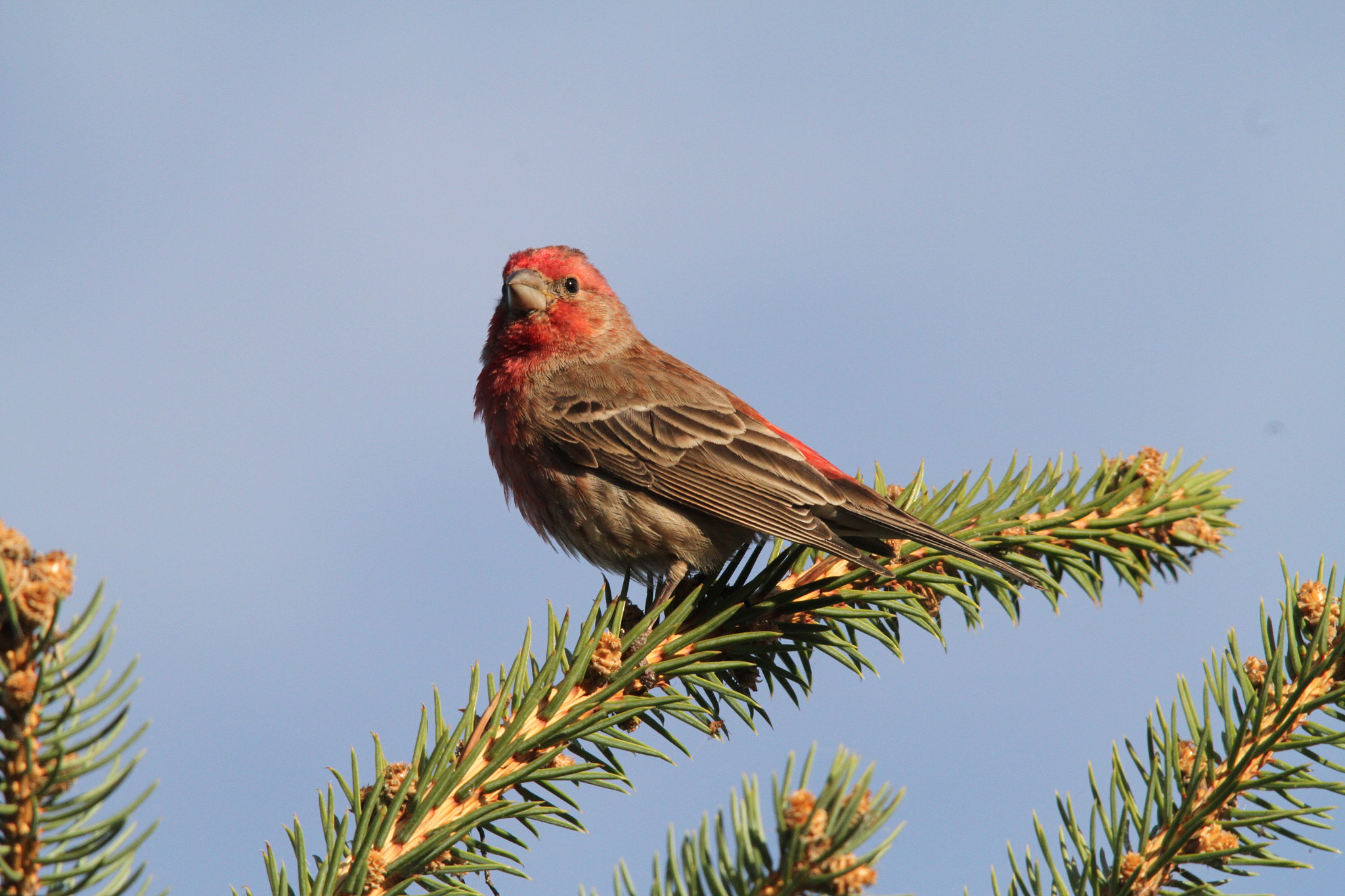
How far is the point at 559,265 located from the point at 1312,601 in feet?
14.6

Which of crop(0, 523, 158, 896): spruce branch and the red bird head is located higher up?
the red bird head

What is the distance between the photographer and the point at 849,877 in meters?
1.68

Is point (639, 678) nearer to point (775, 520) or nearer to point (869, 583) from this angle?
point (869, 583)

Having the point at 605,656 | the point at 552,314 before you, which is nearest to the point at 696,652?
the point at 605,656

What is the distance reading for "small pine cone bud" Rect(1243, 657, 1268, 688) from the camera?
9.18 ft

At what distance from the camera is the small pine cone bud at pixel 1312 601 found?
9.32 ft

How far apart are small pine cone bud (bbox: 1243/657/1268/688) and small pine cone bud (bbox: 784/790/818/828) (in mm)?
1681

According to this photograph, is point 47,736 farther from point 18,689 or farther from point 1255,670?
point 1255,670

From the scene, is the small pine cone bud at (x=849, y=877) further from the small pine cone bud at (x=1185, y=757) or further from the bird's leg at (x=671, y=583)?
the bird's leg at (x=671, y=583)

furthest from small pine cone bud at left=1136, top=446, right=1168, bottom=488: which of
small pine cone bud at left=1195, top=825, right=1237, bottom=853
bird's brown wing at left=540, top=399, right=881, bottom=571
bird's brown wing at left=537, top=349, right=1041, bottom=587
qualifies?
small pine cone bud at left=1195, top=825, right=1237, bottom=853

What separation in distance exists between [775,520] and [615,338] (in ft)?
7.33

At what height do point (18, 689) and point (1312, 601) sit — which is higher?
point (1312, 601)

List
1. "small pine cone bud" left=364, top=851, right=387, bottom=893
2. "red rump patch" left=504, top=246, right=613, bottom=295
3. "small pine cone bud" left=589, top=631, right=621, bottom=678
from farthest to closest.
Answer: "red rump patch" left=504, top=246, right=613, bottom=295 < "small pine cone bud" left=589, top=631, right=621, bottom=678 < "small pine cone bud" left=364, top=851, right=387, bottom=893

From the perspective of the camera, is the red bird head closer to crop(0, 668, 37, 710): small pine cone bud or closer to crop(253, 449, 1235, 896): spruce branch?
crop(253, 449, 1235, 896): spruce branch
